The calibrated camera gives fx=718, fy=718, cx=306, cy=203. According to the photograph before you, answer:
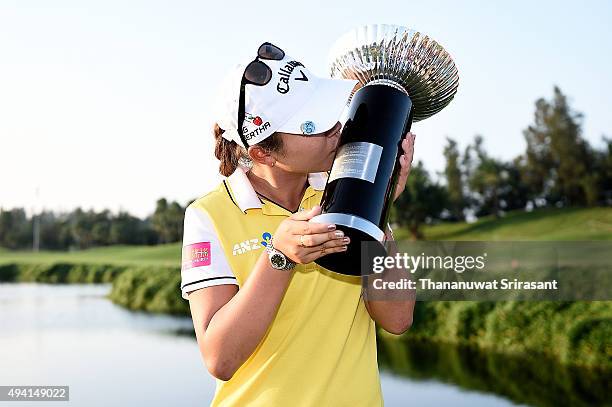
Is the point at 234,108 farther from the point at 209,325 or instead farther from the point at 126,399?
the point at 126,399

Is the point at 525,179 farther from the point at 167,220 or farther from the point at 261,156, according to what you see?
the point at 261,156

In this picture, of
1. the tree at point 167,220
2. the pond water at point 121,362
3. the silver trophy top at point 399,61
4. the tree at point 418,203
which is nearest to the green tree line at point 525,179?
the tree at point 418,203

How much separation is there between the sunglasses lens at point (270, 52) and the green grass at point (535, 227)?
42786mm

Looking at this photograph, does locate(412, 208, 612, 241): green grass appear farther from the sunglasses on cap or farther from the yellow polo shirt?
the sunglasses on cap

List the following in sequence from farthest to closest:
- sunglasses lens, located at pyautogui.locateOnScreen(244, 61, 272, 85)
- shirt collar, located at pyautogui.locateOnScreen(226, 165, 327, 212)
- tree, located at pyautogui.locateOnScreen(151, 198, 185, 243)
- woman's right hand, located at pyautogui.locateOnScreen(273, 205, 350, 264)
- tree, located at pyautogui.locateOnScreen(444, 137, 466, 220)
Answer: tree, located at pyautogui.locateOnScreen(151, 198, 185, 243)
tree, located at pyautogui.locateOnScreen(444, 137, 466, 220)
shirt collar, located at pyautogui.locateOnScreen(226, 165, 327, 212)
sunglasses lens, located at pyautogui.locateOnScreen(244, 61, 272, 85)
woman's right hand, located at pyautogui.locateOnScreen(273, 205, 350, 264)

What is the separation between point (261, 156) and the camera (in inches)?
73.5

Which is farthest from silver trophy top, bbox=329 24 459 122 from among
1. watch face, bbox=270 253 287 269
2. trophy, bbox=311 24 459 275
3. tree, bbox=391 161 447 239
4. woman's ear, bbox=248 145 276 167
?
tree, bbox=391 161 447 239

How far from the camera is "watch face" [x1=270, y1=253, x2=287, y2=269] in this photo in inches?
63.6

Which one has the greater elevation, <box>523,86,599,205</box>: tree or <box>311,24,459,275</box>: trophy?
<box>523,86,599,205</box>: tree

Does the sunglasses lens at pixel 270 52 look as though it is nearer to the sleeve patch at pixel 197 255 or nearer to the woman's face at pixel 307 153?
the woman's face at pixel 307 153

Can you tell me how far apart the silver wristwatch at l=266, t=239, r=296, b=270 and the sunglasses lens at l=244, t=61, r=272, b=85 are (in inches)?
17.5

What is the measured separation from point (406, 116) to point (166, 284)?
3111 centimetres

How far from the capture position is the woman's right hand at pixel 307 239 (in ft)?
4.99

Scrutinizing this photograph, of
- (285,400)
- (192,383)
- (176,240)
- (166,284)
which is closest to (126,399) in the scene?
(192,383)
